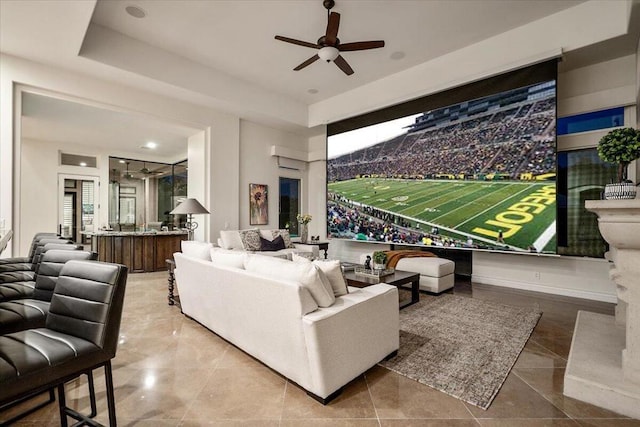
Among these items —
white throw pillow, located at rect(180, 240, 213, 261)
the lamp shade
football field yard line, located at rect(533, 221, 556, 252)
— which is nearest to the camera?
white throw pillow, located at rect(180, 240, 213, 261)

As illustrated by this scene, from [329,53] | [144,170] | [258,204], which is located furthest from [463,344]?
[144,170]

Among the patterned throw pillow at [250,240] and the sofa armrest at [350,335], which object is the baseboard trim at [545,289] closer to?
the sofa armrest at [350,335]

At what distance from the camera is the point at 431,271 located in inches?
171

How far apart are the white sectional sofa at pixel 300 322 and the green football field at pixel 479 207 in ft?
9.80

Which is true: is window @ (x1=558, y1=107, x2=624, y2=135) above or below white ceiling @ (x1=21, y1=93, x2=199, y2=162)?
below

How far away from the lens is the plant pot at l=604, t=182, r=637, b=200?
6.45 feet

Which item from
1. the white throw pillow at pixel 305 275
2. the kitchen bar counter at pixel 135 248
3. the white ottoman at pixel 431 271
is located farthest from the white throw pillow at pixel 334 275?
the kitchen bar counter at pixel 135 248

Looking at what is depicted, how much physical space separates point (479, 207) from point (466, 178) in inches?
20.3

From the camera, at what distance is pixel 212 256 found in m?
2.89

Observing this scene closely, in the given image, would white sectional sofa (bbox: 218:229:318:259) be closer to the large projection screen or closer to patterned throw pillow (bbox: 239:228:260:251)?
patterned throw pillow (bbox: 239:228:260:251)

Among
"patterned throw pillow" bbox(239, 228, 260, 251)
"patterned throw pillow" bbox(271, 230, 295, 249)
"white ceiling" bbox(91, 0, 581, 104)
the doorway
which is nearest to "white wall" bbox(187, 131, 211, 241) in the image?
"patterned throw pillow" bbox(239, 228, 260, 251)

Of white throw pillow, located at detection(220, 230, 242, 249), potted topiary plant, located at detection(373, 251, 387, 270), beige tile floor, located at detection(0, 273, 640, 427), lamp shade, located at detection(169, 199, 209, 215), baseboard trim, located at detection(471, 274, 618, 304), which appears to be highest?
lamp shade, located at detection(169, 199, 209, 215)

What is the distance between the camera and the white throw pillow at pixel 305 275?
1.95 metres

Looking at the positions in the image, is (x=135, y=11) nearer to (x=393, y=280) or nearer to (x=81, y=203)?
(x=393, y=280)
